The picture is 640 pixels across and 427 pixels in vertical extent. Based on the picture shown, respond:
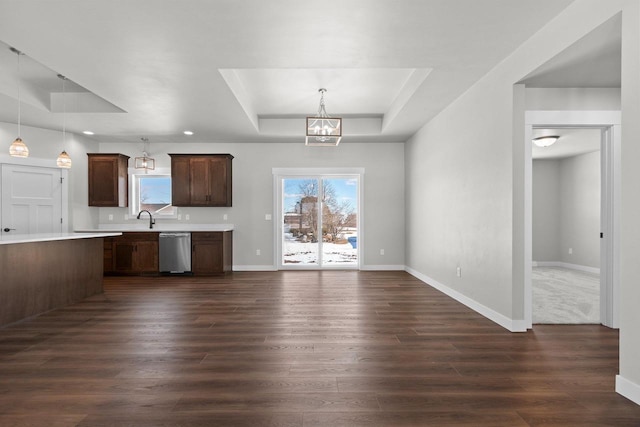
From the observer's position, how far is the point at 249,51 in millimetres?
3373

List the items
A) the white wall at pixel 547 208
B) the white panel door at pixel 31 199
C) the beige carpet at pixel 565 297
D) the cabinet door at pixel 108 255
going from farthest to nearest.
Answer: the white wall at pixel 547 208 → the cabinet door at pixel 108 255 → the white panel door at pixel 31 199 → the beige carpet at pixel 565 297

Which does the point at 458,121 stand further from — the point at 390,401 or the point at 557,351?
the point at 390,401

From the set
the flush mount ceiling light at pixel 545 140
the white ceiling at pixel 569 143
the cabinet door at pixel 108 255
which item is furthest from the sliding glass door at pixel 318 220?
the white ceiling at pixel 569 143

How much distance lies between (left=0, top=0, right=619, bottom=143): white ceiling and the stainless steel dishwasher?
2199 millimetres

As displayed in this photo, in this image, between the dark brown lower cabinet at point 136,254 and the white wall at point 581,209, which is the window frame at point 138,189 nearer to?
the dark brown lower cabinet at point 136,254

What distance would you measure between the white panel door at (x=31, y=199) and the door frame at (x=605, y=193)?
291 inches

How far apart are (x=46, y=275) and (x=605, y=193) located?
6221 mm

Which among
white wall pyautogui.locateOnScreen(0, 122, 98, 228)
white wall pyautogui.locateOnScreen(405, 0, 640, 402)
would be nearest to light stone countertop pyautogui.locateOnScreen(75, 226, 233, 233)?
white wall pyautogui.locateOnScreen(0, 122, 98, 228)

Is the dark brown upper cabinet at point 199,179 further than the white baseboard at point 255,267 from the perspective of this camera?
No

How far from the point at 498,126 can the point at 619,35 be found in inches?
48.7

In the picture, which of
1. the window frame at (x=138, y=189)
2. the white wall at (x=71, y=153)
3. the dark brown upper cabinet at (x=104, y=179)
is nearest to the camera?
the white wall at (x=71, y=153)

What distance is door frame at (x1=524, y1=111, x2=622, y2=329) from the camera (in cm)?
347

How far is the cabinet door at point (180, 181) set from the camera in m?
6.98

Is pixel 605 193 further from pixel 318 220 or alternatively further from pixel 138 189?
pixel 138 189
